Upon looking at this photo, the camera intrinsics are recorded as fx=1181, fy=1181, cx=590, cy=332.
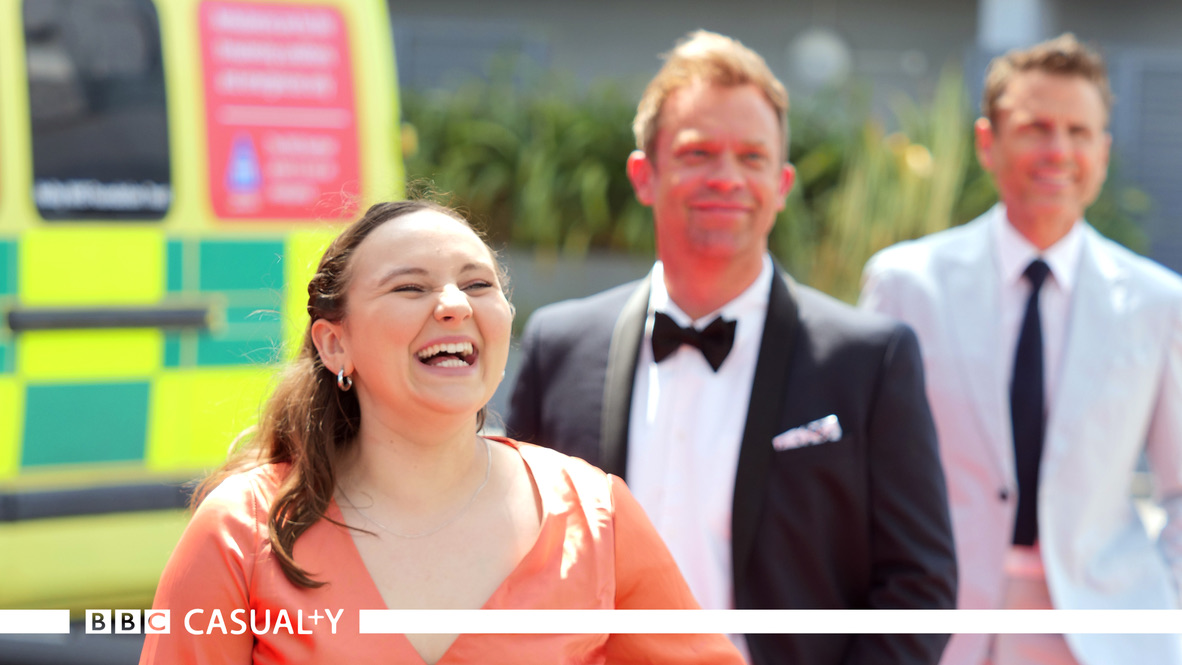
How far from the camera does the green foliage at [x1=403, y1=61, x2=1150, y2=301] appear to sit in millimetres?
7434

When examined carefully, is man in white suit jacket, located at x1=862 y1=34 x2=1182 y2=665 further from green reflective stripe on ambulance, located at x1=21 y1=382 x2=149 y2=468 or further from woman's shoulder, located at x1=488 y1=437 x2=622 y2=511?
green reflective stripe on ambulance, located at x1=21 y1=382 x2=149 y2=468

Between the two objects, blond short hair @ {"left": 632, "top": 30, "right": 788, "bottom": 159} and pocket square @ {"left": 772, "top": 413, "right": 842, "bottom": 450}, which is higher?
blond short hair @ {"left": 632, "top": 30, "right": 788, "bottom": 159}

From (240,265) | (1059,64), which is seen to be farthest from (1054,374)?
(240,265)

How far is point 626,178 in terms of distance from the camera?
26.5 ft

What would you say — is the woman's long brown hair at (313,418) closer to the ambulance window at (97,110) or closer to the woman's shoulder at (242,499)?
the woman's shoulder at (242,499)

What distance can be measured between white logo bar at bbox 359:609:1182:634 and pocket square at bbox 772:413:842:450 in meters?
0.31

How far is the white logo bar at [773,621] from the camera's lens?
5.12 ft

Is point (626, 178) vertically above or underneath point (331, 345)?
above

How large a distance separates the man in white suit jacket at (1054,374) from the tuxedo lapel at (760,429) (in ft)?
2.22

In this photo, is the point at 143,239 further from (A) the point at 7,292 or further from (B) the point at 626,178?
(B) the point at 626,178

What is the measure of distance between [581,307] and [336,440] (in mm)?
916

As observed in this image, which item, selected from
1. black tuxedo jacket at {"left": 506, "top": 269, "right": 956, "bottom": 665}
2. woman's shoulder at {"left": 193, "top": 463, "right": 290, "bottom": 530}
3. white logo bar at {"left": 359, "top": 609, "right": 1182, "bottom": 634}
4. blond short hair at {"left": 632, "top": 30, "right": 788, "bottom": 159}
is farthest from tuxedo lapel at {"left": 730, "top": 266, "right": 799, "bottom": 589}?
woman's shoulder at {"left": 193, "top": 463, "right": 290, "bottom": 530}

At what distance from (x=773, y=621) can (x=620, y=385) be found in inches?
21.7

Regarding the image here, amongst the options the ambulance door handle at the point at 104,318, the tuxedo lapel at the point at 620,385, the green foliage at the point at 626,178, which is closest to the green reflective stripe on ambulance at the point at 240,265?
the ambulance door handle at the point at 104,318
